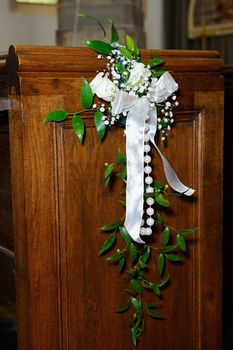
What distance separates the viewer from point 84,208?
1.47m

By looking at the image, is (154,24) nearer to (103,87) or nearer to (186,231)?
(186,231)

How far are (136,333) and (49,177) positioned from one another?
1.57ft

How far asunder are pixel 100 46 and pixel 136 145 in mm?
242

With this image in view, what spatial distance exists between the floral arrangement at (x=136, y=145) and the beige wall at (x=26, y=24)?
4.05 meters

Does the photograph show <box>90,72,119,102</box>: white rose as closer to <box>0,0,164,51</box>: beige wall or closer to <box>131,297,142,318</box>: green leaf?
<box>131,297,142,318</box>: green leaf

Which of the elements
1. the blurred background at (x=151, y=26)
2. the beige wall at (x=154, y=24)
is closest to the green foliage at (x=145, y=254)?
the blurred background at (x=151, y=26)

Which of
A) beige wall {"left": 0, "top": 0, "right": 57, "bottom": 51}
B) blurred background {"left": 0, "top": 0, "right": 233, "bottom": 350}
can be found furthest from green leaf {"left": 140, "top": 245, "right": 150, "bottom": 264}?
beige wall {"left": 0, "top": 0, "right": 57, "bottom": 51}

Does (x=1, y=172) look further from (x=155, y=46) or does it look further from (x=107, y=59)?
(x=155, y=46)

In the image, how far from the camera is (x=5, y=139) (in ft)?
5.54

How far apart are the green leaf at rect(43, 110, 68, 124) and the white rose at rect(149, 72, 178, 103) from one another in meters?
0.22

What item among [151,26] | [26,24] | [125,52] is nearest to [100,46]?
[125,52]

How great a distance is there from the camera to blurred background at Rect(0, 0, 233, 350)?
100 inches

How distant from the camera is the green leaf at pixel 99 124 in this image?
56.1 inches

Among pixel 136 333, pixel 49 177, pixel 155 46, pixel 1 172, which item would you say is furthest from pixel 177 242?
pixel 155 46
